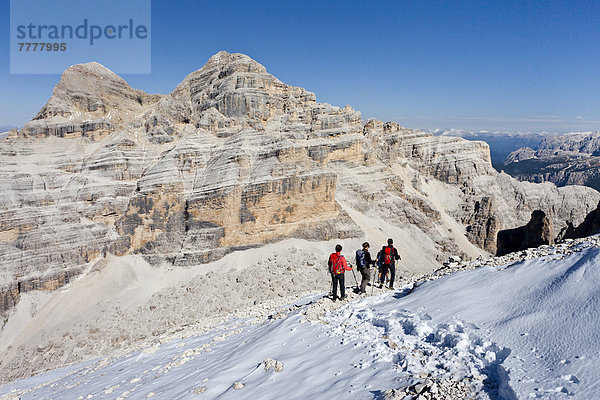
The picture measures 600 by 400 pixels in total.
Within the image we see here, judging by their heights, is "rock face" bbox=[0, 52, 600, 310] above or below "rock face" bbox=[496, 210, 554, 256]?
above

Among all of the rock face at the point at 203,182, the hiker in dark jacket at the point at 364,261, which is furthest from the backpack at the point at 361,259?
the rock face at the point at 203,182

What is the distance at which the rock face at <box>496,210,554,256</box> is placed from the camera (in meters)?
33.6

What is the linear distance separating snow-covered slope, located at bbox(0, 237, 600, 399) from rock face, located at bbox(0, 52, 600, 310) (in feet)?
68.8

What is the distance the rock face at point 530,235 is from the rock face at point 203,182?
1.44m

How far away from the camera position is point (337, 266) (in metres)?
10.8

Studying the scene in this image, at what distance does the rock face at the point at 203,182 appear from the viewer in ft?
94.3

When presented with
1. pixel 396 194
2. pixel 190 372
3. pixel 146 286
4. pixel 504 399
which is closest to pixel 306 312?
pixel 190 372

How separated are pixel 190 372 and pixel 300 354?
310 centimetres

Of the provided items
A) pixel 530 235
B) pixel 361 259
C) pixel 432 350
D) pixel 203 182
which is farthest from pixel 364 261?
pixel 530 235

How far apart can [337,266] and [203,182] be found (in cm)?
2265

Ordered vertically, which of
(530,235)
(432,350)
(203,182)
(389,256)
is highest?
(203,182)

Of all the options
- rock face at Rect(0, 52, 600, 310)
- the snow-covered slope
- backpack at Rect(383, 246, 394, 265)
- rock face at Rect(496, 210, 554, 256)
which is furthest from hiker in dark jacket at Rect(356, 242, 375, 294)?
rock face at Rect(496, 210, 554, 256)

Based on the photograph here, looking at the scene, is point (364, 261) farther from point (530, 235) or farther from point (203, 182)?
point (530, 235)

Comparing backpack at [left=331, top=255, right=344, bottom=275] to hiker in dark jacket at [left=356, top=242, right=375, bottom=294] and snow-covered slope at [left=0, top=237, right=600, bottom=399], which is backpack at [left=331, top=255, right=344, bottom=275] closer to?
hiker in dark jacket at [left=356, top=242, right=375, bottom=294]
